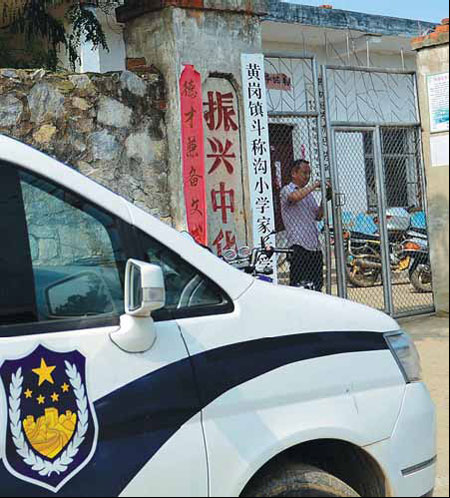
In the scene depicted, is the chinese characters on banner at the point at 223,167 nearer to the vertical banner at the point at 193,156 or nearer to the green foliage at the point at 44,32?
the vertical banner at the point at 193,156

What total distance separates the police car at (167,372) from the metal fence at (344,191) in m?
3.99

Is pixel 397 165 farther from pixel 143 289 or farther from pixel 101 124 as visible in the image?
pixel 143 289

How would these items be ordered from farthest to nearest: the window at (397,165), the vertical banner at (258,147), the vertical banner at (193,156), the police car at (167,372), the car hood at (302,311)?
the window at (397,165) → the vertical banner at (258,147) → the vertical banner at (193,156) → the car hood at (302,311) → the police car at (167,372)

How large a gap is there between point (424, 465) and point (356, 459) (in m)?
0.27

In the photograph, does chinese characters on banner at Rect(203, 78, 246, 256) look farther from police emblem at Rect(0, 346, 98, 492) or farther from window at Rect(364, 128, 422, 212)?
police emblem at Rect(0, 346, 98, 492)

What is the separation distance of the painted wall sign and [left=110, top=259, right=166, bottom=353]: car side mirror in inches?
37.9

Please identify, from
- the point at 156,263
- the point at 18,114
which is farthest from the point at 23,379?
the point at 18,114

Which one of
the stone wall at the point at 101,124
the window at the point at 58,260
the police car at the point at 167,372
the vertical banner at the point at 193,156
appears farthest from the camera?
the vertical banner at the point at 193,156

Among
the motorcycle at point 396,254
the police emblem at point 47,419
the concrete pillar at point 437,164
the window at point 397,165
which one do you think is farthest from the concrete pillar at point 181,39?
the concrete pillar at point 437,164

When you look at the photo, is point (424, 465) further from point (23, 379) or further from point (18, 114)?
point (18, 114)

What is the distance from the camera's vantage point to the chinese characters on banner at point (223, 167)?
6.77 meters

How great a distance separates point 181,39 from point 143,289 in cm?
458

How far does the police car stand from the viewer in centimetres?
256

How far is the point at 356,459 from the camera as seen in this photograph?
117 inches
